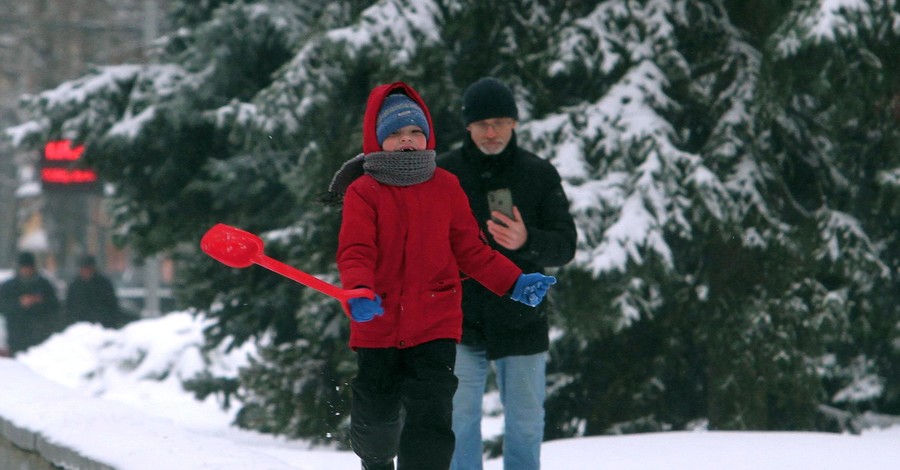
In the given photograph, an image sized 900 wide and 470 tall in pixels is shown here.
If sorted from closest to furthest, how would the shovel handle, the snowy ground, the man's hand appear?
the shovel handle → the man's hand → the snowy ground

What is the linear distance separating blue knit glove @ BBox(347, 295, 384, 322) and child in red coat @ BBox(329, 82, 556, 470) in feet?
0.66

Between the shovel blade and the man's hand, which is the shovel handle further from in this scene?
the man's hand

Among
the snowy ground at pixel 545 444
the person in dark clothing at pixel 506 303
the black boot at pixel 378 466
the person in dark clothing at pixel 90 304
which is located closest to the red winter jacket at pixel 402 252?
the black boot at pixel 378 466

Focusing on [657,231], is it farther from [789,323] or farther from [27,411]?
[27,411]

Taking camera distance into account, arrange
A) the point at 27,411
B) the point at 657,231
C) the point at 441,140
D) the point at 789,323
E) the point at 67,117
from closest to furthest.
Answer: the point at 27,411
the point at 657,231
the point at 789,323
the point at 441,140
the point at 67,117

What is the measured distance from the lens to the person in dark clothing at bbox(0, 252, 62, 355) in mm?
15680

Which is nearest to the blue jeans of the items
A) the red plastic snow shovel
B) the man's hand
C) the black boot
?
the man's hand

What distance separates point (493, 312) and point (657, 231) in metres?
2.70

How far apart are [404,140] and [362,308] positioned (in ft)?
1.82

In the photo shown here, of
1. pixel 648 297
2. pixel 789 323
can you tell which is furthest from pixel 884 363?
pixel 648 297

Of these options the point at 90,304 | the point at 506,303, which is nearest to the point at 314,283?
the point at 506,303

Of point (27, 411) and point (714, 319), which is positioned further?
point (714, 319)

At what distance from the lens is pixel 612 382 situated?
8.20 metres

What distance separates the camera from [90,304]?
16156mm
